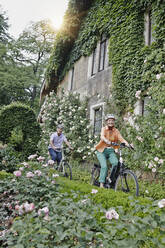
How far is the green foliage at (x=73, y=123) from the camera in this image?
10305mm

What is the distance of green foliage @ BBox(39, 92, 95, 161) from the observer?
10.3 metres

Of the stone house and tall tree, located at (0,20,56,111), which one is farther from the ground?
tall tree, located at (0,20,56,111)

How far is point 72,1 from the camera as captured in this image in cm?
1246

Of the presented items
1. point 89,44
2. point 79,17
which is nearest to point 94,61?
point 89,44

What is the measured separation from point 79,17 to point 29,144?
7.03 m

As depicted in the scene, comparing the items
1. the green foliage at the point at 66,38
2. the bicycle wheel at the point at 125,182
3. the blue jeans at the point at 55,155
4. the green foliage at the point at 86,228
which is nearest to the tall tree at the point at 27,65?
the green foliage at the point at 66,38

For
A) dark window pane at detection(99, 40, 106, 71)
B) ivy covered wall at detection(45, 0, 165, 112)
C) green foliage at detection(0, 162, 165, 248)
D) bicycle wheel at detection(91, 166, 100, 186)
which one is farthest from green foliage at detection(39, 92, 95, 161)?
green foliage at detection(0, 162, 165, 248)

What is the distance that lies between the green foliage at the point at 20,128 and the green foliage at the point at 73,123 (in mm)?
647

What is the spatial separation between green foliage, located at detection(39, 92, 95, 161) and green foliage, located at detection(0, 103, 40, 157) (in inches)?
25.5

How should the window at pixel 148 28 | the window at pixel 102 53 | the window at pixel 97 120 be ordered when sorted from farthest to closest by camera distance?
1. the window at pixel 102 53
2. the window at pixel 97 120
3. the window at pixel 148 28

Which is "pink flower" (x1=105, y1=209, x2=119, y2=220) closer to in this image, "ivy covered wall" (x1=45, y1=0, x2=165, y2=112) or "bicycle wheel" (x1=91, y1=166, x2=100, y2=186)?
"bicycle wheel" (x1=91, y1=166, x2=100, y2=186)

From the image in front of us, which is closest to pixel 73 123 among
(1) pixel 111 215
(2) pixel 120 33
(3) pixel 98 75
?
(3) pixel 98 75

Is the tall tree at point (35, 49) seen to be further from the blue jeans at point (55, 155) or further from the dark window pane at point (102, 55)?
the blue jeans at point (55, 155)

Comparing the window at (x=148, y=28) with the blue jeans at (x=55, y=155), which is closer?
the blue jeans at (x=55, y=155)
